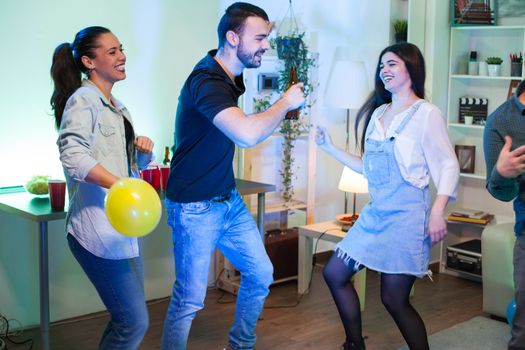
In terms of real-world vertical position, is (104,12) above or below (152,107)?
above

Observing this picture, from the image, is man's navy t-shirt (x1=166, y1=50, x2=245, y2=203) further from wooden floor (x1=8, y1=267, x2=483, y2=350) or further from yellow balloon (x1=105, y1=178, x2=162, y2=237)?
wooden floor (x1=8, y1=267, x2=483, y2=350)

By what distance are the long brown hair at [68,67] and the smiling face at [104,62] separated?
15mm

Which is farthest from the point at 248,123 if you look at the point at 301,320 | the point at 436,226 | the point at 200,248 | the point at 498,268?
the point at 498,268

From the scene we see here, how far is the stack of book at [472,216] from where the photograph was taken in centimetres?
495

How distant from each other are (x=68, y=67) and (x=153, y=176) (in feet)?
4.33

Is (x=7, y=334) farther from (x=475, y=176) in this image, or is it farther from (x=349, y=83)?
(x=475, y=176)

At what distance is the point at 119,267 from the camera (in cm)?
248

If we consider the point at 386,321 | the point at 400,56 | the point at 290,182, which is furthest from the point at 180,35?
the point at 386,321

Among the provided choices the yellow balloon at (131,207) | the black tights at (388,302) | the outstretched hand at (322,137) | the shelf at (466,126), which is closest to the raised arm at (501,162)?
the black tights at (388,302)

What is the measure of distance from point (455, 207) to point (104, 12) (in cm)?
282

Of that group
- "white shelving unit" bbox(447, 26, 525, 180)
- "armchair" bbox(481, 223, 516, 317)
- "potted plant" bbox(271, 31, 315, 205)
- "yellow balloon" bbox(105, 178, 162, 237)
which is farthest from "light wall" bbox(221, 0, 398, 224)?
"yellow balloon" bbox(105, 178, 162, 237)

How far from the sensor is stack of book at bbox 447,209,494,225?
4948 millimetres

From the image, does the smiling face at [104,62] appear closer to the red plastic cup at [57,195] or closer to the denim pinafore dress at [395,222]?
the red plastic cup at [57,195]

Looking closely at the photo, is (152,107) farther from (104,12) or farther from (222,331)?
(222,331)
